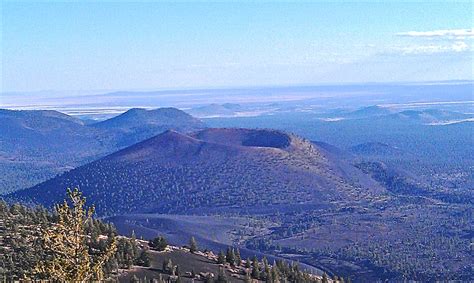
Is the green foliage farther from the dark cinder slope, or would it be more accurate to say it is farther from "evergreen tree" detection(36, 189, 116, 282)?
the dark cinder slope

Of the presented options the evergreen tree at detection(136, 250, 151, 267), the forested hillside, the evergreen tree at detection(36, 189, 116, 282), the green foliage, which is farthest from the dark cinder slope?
the evergreen tree at detection(36, 189, 116, 282)

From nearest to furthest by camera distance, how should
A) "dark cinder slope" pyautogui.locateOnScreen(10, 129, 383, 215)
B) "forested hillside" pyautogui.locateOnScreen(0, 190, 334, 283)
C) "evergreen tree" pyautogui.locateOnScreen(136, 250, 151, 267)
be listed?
"forested hillside" pyautogui.locateOnScreen(0, 190, 334, 283) → "evergreen tree" pyautogui.locateOnScreen(136, 250, 151, 267) → "dark cinder slope" pyautogui.locateOnScreen(10, 129, 383, 215)

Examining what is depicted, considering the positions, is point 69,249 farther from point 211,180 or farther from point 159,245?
point 211,180

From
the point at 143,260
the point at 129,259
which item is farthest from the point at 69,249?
the point at 143,260

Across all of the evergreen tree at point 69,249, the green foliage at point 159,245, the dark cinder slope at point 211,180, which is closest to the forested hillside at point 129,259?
the green foliage at point 159,245

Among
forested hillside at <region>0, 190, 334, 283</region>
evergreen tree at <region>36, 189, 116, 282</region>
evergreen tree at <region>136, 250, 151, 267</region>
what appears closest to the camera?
evergreen tree at <region>36, 189, 116, 282</region>

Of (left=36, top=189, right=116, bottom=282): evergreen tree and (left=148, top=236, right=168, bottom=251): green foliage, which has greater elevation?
(left=36, top=189, right=116, bottom=282): evergreen tree

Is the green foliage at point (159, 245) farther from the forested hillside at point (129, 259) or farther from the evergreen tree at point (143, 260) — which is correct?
the evergreen tree at point (143, 260)

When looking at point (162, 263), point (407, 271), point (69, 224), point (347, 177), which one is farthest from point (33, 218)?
point (347, 177)

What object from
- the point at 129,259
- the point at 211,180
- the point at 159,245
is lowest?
the point at 211,180
